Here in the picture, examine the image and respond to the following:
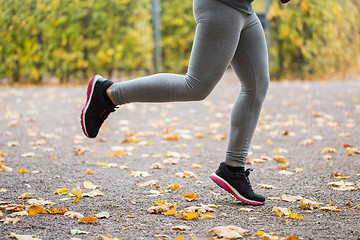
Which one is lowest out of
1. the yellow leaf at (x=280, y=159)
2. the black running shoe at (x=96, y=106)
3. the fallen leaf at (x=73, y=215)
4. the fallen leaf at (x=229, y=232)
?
the fallen leaf at (x=73, y=215)

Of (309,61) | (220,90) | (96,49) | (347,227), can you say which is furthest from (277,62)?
(347,227)

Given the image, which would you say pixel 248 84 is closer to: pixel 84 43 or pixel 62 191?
pixel 62 191

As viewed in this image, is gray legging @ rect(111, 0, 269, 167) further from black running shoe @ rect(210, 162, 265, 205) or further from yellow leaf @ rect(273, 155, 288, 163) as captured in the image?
yellow leaf @ rect(273, 155, 288, 163)

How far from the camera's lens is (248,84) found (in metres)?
2.57

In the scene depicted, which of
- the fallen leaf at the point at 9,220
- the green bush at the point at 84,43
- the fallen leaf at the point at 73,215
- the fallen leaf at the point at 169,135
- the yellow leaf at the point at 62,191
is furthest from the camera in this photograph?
the green bush at the point at 84,43

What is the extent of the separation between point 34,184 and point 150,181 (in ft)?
2.48

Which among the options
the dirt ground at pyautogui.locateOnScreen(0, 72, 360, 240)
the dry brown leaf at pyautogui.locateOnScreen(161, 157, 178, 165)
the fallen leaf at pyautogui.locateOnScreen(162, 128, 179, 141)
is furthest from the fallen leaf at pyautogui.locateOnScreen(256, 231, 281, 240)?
the fallen leaf at pyautogui.locateOnScreen(162, 128, 179, 141)

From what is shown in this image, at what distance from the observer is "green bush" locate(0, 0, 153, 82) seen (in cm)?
984

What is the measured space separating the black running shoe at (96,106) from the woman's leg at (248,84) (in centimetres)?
69

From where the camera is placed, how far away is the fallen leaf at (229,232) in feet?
7.09

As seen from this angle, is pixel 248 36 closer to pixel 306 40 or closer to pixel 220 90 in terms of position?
pixel 220 90

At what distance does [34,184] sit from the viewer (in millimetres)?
3088

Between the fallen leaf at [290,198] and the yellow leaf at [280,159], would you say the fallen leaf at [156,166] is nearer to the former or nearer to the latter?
the yellow leaf at [280,159]

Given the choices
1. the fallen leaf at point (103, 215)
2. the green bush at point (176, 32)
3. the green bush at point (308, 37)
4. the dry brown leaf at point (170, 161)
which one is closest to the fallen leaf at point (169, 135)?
the dry brown leaf at point (170, 161)
